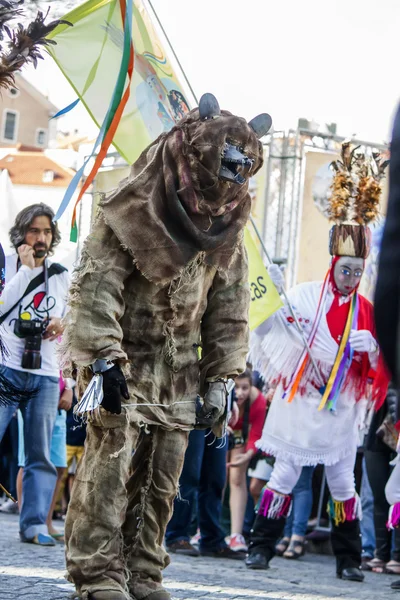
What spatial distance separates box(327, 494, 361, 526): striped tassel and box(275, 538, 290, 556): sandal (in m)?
1.61

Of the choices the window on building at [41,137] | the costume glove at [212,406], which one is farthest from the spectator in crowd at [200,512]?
the window on building at [41,137]

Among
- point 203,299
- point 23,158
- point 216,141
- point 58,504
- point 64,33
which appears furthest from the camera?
point 23,158

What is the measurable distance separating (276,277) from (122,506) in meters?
3.30

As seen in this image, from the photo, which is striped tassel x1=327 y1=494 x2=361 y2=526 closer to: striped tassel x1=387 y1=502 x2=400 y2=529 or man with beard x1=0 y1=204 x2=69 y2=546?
striped tassel x1=387 y1=502 x2=400 y2=529

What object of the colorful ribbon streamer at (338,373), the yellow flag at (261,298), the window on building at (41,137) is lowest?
the colorful ribbon streamer at (338,373)

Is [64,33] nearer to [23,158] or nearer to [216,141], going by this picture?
[216,141]

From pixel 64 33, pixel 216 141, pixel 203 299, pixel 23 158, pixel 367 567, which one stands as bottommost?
pixel 367 567

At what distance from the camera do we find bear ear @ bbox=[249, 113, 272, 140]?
16.4 ft

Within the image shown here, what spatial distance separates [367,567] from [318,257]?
630 centimetres

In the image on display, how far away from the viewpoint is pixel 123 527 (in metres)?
4.91

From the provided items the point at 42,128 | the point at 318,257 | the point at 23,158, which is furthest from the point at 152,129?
the point at 42,128

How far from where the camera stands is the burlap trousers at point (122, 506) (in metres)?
4.56

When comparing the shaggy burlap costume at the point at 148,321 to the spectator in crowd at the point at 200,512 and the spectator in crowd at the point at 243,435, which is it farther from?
the spectator in crowd at the point at 243,435

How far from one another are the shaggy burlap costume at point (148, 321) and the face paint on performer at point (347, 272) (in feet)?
8.23
